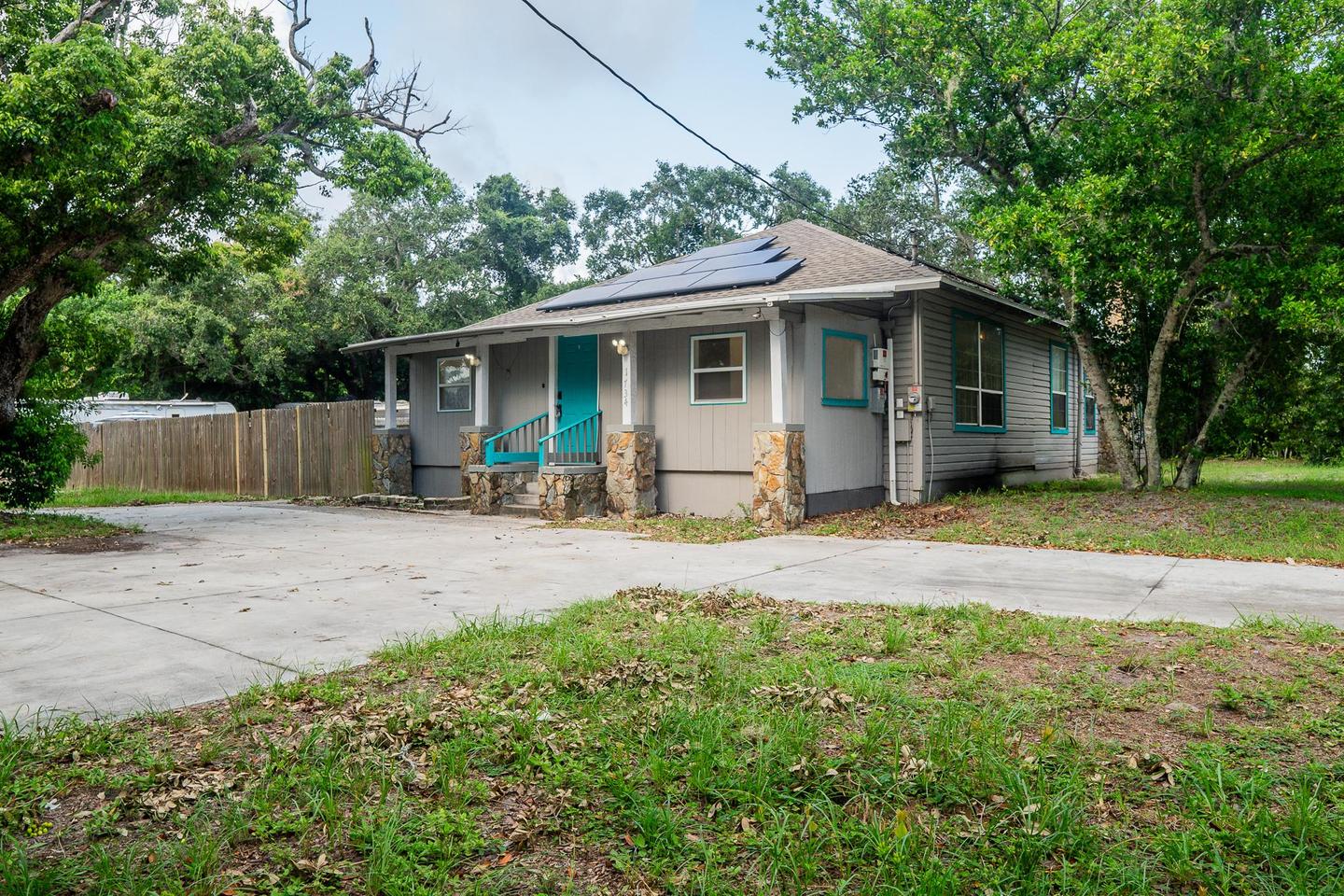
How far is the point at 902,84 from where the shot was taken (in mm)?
12805

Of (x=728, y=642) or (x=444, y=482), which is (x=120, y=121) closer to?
(x=444, y=482)

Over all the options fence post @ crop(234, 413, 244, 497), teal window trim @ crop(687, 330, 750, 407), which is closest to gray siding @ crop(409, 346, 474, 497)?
fence post @ crop(234, 413, 244, 497)

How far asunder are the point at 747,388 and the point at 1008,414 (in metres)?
6.07

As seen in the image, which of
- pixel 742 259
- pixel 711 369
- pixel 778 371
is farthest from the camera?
pixel 742 259

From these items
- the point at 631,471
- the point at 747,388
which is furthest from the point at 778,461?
the point at 631,471

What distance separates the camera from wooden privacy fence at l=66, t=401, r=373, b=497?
623 inches

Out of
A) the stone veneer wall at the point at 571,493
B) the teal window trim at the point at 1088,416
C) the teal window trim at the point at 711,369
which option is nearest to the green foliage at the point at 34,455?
the stone veneer wall at the point at 571,493

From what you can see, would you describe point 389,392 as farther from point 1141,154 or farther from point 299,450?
point 1141,154

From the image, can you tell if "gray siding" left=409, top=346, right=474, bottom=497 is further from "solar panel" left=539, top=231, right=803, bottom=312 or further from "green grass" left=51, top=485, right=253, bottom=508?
"green grass" left=51, top=485, right=253, bottom=508

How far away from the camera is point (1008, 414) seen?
1489cm

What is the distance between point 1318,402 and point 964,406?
8.20 meters

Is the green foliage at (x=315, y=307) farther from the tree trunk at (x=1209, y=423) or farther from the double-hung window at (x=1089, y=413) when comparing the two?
the tree trunk at (x=1209, y=423)

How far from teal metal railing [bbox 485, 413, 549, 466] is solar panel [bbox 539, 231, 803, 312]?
194 cm

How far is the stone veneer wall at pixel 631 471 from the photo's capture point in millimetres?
11555
